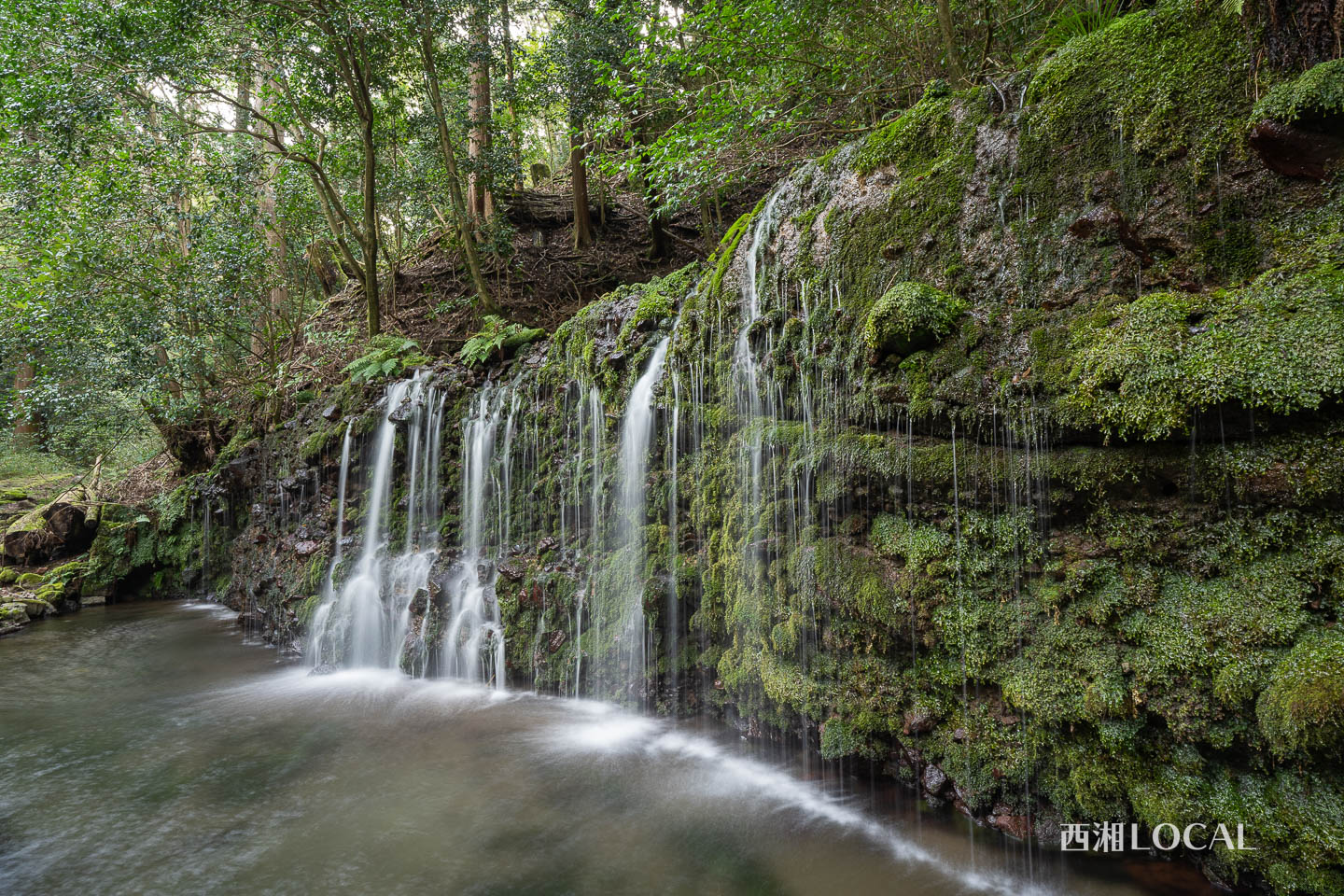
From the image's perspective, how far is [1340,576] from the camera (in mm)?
2873

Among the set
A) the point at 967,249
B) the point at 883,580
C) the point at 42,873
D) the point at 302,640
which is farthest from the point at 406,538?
the point at 967,249

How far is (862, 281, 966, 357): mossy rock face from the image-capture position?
13.9 feet

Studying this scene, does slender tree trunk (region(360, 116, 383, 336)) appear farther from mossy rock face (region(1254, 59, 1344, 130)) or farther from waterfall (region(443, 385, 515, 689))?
mossy rock face (region(1254, 59, 1344, 130))

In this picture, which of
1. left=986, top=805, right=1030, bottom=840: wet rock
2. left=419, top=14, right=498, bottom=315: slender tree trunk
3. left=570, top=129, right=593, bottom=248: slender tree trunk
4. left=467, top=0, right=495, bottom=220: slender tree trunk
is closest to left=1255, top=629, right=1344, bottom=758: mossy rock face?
left=986, top=805, right=1030, bottom=840: wet rock

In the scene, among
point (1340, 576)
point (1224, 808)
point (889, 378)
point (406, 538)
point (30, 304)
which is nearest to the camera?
point (1340, 576)

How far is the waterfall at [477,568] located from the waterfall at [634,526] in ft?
6.01

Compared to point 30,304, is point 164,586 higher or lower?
lower

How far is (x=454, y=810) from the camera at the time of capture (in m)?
4.66

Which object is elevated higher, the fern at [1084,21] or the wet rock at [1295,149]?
the fern at [1084,21]

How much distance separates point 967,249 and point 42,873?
24.6 ft

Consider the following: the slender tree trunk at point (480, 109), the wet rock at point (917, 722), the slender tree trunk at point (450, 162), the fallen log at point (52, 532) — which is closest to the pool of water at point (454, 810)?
the wet rock at point (917, 722)

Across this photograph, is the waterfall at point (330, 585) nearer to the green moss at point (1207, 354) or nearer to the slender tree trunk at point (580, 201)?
the slender tree trunk at point (580, 201)

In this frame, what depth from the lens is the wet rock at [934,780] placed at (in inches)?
161

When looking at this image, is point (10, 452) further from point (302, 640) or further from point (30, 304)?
point (302, 640)
